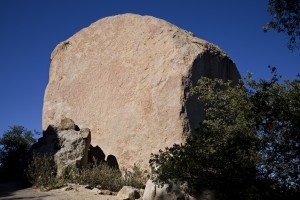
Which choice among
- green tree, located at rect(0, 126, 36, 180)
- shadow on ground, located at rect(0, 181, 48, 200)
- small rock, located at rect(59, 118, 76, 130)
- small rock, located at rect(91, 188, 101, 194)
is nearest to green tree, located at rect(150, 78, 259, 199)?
small rock, located at rect(91, 188, 101, 194)

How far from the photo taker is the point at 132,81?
44.7 feet

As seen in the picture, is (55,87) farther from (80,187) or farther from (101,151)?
(80,187)

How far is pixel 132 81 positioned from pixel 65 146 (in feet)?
12.5

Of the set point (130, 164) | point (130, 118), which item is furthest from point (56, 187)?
point (130, 118)

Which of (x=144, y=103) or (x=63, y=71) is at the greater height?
(x=63, y=71)

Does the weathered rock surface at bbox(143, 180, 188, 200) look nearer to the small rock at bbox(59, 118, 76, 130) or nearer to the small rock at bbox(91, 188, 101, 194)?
the small rock at bbox(91, 188, 101, 194)

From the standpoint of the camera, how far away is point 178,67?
12.2 metres

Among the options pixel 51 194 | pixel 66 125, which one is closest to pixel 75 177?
pixel 51 194

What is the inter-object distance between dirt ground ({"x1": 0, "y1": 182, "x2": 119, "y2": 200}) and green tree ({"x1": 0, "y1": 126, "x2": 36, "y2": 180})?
4.60 m

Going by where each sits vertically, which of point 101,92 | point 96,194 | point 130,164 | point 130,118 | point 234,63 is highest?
point 234,63

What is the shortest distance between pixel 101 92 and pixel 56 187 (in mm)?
5689

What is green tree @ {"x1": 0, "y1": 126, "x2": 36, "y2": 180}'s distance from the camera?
48.2ft

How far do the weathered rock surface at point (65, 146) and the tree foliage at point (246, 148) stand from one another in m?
4.99

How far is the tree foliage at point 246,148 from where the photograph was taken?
19.3ft
